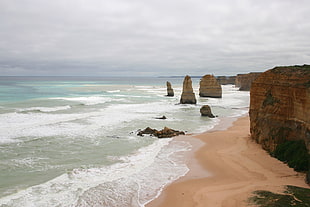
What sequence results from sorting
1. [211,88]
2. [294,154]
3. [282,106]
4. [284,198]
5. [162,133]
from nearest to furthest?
[284,198]
[294,154]
[282,106]
[162,133]
[211,88]

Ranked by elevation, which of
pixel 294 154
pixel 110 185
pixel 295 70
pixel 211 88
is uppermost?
pixel 295 70

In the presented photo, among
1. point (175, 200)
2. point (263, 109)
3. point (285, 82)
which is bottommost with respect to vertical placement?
point (175, 200)

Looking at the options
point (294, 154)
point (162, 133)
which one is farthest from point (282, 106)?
point (162, 133)

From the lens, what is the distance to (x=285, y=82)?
14.2 m

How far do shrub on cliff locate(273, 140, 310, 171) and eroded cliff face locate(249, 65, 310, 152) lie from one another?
1.05 feet

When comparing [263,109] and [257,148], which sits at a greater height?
[263,109]

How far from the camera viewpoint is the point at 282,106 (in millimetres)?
14172

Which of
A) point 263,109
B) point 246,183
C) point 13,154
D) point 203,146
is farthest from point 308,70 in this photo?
point 13,154

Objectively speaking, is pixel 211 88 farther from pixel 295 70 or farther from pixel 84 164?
pixel 84 164

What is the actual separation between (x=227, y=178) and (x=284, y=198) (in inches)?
121

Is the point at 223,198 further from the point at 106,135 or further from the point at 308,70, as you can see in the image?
the point at 106,135

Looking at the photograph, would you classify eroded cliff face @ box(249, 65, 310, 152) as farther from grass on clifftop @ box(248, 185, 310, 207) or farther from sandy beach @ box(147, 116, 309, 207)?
grass on clifftop @ box(248, 185, 310, 207)

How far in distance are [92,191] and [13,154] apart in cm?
742

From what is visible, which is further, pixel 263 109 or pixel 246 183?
pixel 263 109
